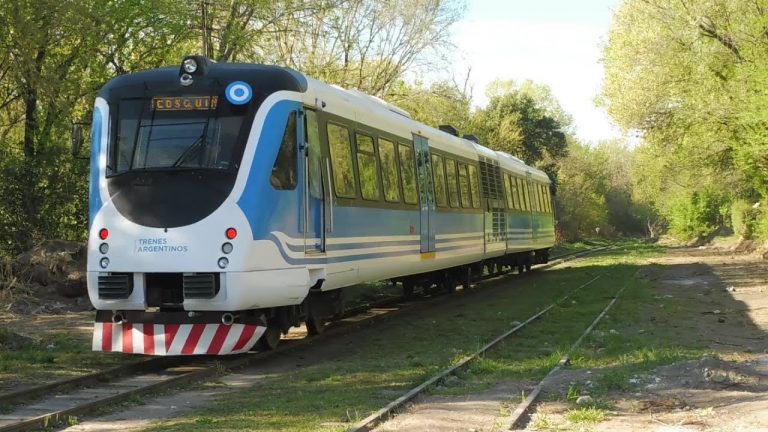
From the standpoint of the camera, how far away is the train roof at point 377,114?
11.0 metres

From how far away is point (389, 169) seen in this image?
13.4 metres

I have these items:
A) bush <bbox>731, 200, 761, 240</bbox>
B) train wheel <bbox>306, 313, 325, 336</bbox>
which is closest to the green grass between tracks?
train wheel <bbox>306, 313, 325, 336</bbox>

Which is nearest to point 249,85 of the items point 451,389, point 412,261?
point 451,389

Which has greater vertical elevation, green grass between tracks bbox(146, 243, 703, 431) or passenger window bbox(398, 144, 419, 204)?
passenger window bbox(398, 144, 419, 204)

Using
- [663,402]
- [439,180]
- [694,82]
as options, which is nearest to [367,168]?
[439,180]

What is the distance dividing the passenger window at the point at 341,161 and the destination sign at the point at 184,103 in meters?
1.86

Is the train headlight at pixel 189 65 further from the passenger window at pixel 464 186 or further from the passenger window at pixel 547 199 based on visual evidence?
the passenger window at pixel 547 199

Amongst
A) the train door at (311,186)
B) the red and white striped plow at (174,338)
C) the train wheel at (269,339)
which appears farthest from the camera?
the train wheel at (269,339)

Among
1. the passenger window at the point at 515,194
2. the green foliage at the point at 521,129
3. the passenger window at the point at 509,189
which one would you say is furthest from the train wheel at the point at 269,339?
the green foliage at the point at 521,129

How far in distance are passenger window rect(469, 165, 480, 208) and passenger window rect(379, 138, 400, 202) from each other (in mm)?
5651

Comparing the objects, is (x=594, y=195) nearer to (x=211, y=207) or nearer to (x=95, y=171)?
(x=95, y=171)

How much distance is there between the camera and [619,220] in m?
106

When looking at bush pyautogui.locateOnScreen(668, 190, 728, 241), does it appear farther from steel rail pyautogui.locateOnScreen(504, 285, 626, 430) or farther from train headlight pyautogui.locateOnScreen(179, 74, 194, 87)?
train headlight pyautogui.locateOnScreen(179, 74, 194, 87)

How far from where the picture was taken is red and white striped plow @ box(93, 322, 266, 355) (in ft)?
30.7
